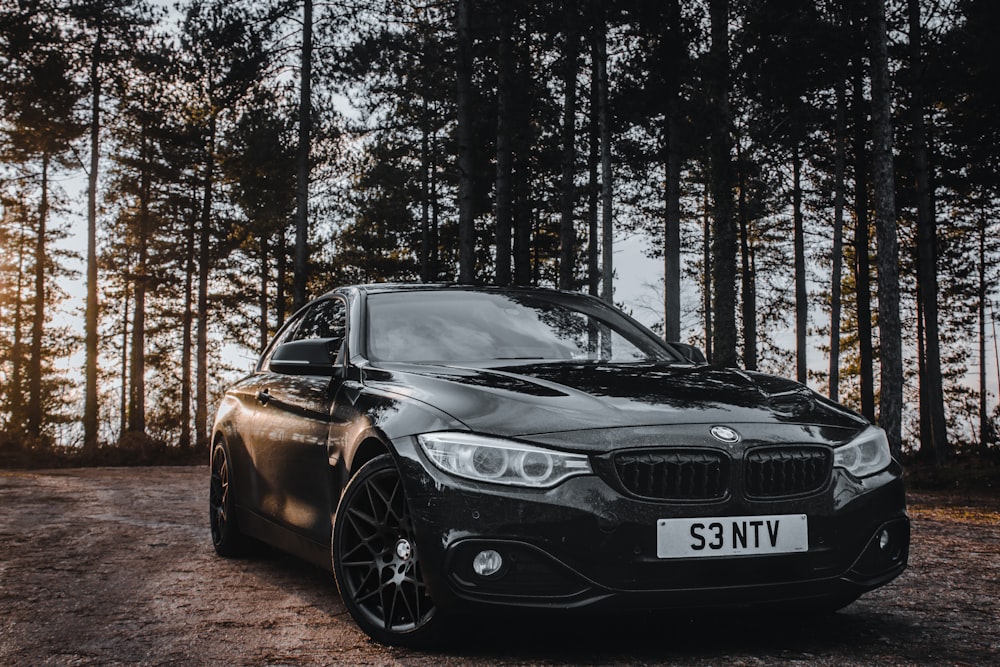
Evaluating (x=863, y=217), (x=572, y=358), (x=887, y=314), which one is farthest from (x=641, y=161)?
(x=572, y=358)

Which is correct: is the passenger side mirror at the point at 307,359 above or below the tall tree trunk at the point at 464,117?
below

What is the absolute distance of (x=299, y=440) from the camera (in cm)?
512

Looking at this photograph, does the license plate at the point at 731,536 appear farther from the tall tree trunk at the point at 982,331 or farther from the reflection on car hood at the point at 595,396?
the tall tree trunk at the point at 982,331

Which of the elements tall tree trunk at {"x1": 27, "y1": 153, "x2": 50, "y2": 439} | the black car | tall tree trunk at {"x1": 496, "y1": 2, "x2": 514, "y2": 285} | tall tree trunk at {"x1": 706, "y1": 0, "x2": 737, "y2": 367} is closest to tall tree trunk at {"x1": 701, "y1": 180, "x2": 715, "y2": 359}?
tall tree trunk at {"x1": 496, "y1": 2, "x2": 514, "y2": 285}

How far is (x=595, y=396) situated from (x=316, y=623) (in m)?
1.66

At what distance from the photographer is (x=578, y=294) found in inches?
237

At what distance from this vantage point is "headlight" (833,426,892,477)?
13.1ft

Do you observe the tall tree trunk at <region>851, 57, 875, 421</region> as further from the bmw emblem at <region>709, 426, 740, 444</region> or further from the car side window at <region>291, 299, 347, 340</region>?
the bmw emblem at <region>709, 426, 740, 444</region>

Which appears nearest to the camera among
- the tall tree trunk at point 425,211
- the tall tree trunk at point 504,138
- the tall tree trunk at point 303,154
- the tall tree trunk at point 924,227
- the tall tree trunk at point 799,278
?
the tall tree trunk at point 924,227

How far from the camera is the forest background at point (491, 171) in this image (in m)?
19.5

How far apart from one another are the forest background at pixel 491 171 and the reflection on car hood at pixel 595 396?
12.4 metres

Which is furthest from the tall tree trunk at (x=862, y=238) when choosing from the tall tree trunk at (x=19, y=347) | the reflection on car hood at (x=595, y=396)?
the tall tree trunk at (x=19, y=347)

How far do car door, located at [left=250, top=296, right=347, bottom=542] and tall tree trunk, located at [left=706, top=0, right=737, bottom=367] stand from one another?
1131 centimetres

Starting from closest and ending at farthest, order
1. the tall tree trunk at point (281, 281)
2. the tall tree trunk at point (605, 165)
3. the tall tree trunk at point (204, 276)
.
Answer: the tall tree trunk at point (605, 165), the tall tree trunk at point (281, 281), the tall tree trunk at point (204, 276)
